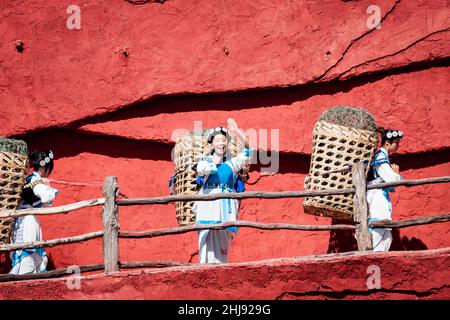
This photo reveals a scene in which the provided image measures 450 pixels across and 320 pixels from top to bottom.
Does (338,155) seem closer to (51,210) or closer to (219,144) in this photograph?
(219,144)

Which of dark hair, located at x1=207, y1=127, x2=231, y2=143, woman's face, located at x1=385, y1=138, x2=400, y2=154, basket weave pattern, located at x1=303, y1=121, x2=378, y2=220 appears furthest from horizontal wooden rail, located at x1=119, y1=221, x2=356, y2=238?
woman's face, located at x1=385, y1=138, x2=400, y2=154

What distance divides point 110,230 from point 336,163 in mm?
1961

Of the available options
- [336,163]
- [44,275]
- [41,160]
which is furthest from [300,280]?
[41,160]

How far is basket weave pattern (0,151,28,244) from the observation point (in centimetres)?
1016

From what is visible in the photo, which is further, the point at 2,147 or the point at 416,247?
the point at 416,247

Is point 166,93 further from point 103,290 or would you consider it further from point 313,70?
point 103,290

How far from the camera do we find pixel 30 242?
964 centimetres

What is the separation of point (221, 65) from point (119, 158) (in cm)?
134

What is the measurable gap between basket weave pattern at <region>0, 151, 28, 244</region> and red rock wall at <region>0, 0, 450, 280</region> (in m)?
1.54

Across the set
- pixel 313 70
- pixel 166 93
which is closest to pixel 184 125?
pixel 166 93

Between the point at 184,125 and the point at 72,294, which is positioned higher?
the point at 184,125

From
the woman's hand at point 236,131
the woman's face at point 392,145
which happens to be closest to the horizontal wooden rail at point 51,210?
the woman's hand at point 236,131

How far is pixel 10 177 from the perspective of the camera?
10.2 m

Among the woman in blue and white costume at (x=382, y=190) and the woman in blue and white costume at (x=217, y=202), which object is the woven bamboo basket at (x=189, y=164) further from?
the woman in blue and white costume at (x=382, y=190)
